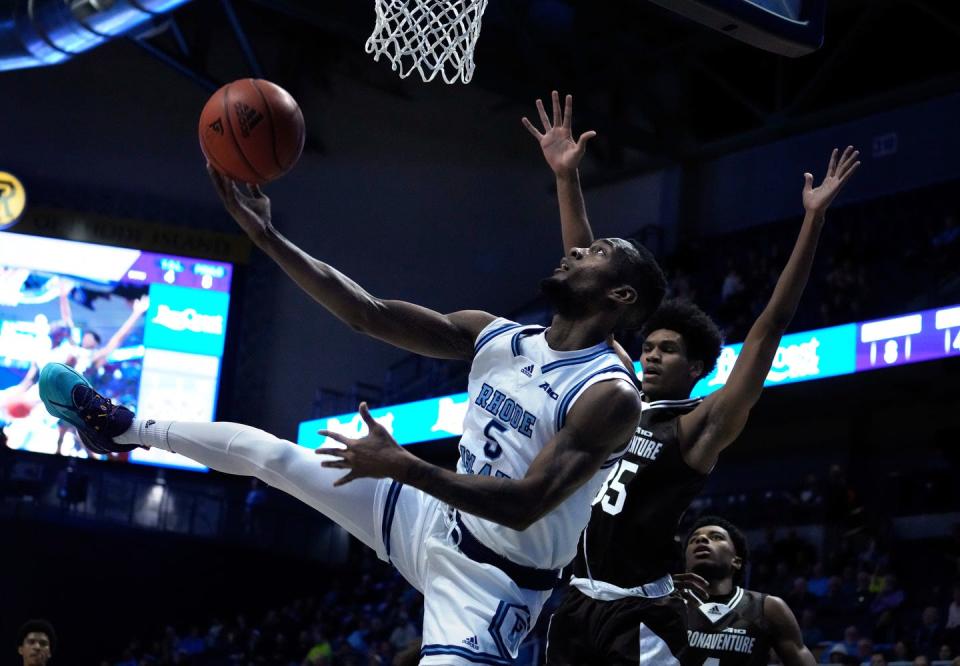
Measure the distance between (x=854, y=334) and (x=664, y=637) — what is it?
1066 centimetres

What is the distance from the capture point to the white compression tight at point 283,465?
413cm

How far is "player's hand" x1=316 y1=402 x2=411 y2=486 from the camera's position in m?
3.46

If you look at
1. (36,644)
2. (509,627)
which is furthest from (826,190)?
(36,644)

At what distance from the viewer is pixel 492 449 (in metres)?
4.00

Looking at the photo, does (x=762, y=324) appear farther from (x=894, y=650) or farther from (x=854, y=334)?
(x=854, y=334)

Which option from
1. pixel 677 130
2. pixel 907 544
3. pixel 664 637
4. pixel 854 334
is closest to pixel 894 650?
pixel 907 544

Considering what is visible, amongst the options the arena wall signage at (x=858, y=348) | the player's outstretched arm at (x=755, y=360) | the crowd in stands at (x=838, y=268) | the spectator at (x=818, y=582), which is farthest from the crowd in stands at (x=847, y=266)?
the player's outstretched arm at (x=755, y=360)

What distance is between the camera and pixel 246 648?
61.4ft

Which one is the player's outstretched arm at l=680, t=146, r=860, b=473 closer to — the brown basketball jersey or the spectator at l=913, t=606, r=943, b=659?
the brown basketball jersey

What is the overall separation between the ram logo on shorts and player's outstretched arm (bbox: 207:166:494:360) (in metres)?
0.86

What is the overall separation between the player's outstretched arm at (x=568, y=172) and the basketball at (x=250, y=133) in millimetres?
889

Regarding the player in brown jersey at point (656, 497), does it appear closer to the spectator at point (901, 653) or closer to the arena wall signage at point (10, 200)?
the spectator at point (901, 653)

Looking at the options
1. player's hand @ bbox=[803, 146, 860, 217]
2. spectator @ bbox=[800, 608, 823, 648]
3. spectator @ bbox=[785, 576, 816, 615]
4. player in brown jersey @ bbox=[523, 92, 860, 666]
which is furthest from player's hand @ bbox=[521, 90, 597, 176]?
spectator @ bbox=[785, 576, 816, 615]

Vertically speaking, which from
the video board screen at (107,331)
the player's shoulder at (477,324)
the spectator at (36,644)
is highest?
the video board screen at (107,331)
